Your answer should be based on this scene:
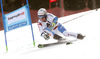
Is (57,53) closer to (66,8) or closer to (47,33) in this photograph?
(47,33)

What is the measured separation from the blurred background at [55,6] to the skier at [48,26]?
4.48 m

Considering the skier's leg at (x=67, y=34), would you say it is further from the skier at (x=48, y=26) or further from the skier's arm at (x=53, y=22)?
the skier's arm at (x=53, y=22)

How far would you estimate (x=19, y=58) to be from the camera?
14.6 feet

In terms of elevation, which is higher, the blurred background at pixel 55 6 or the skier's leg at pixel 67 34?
the blurred background at pixel 55 6

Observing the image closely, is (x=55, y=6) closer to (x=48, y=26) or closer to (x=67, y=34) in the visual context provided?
(x=48, y=26)

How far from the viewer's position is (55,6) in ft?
35.4

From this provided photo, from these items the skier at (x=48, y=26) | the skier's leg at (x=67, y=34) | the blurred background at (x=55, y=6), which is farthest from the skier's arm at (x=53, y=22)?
the blurred background at (x=55, y=6)

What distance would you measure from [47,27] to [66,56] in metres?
1.78

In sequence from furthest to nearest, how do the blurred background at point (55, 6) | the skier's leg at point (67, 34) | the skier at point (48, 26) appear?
the blurred background at point (55, 6) < the skier at point (48, 26) < the skier's leg at point (67, 34)

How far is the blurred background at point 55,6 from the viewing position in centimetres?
1006

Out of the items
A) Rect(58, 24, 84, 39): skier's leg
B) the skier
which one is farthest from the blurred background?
Rect(58, 24, 84, 39): skier's leg

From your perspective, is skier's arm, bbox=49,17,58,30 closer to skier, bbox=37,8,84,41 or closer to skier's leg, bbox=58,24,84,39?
skier, bbox=37,8,84,41

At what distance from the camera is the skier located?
5323 millimetres

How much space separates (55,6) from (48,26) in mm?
5376
